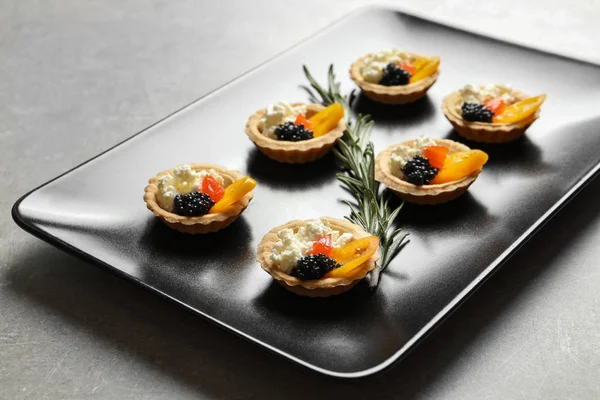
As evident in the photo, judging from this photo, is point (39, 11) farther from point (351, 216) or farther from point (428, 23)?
point (351, 216)

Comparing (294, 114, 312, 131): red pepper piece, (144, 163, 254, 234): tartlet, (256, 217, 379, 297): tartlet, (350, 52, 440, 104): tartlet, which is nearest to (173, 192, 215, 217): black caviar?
(144, 163, 254, 234): tartlet

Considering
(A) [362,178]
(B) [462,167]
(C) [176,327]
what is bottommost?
(C) [176,327]

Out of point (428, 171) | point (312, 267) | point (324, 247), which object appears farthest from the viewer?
point (428, 171)

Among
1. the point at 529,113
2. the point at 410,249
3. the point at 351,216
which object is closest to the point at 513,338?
the point at 410,249

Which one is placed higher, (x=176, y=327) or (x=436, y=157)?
(x=436, y=157)

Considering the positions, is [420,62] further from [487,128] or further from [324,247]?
[324,247]

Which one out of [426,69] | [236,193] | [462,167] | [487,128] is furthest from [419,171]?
[426,69]

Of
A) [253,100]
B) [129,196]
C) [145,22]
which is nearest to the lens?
[129,196]
